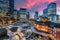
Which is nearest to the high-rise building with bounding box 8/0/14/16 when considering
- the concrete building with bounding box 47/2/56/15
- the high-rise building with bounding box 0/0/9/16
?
the high-rise building with bounding box 0/0/9/16

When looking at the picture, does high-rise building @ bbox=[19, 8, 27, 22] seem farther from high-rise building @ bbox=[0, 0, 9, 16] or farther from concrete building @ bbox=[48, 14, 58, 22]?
concrete building @ bbox=[48, 14, 58, 22]

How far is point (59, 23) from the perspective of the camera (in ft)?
6.77

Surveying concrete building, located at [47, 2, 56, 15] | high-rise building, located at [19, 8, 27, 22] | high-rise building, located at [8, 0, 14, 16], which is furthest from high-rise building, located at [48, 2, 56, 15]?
high-rise building, located at [8, 0, 14, 16]

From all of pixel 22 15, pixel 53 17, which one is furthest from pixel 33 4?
pixel 53 17

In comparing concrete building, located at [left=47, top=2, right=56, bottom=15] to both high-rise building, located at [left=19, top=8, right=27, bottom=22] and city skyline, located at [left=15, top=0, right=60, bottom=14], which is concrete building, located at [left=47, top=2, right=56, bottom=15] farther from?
high-rise building, located at [left=19, top=8, right=27, bottom=22]

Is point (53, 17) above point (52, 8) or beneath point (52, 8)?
beneath

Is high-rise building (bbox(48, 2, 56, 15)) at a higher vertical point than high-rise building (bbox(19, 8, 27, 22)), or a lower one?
higher

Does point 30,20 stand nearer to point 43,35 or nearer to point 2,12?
point 43,35

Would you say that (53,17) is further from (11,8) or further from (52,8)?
(11,8)

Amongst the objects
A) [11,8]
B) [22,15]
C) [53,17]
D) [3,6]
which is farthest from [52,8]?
[3,6]

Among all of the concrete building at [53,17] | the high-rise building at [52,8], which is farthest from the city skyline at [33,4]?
the concrete building at [53,17]

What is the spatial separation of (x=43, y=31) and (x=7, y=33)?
1.73 feet

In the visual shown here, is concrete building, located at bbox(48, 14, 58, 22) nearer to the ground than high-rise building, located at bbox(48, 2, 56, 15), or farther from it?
nearer to the ground

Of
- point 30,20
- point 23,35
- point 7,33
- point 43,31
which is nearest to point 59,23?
point 43,31
